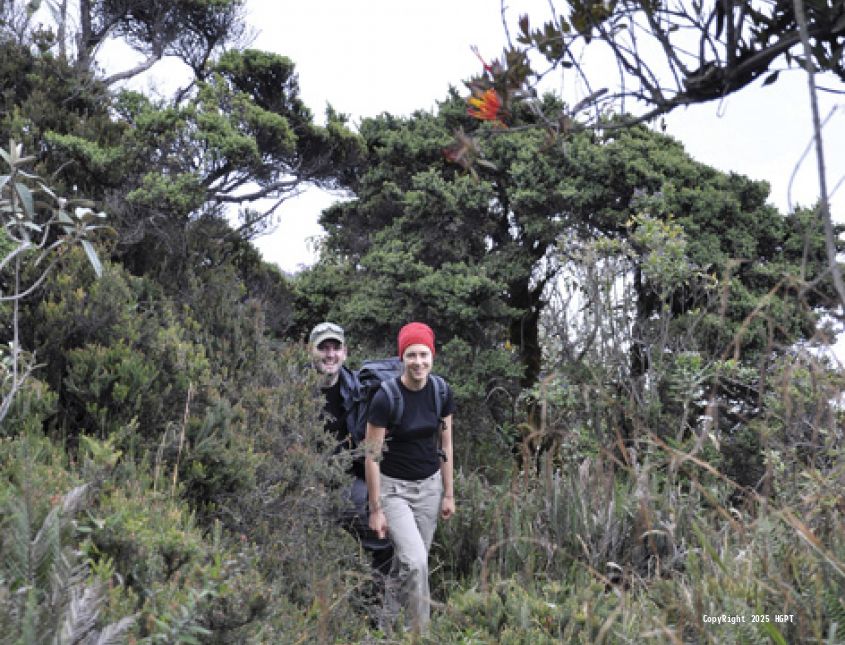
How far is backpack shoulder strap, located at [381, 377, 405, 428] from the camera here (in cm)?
534

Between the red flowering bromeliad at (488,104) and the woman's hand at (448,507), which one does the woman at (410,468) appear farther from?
the red flowering bromeliad at (488,104)

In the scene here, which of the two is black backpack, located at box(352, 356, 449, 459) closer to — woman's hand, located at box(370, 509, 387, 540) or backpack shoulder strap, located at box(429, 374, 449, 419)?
backpack shoulder strap, located at box(429, 374, 449, 419)

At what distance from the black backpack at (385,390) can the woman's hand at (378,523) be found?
54 centimetres

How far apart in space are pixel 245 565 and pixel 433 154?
376 inches

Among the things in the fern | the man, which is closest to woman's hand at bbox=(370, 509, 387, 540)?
the man

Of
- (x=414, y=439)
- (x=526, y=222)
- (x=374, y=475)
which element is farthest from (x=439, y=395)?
(x=526, y=222)

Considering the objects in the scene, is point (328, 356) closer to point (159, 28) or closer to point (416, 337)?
point (416, 337)

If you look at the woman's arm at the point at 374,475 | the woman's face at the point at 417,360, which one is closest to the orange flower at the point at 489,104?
the woman's face at the point at 417,360

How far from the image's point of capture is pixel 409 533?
540 centimetres

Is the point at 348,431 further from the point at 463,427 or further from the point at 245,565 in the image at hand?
the point at 463,427

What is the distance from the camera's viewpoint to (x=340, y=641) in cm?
440

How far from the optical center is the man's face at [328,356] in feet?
19.7

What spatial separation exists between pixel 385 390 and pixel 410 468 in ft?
1.88

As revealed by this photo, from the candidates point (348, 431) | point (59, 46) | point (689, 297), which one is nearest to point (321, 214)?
point (59, 46)
